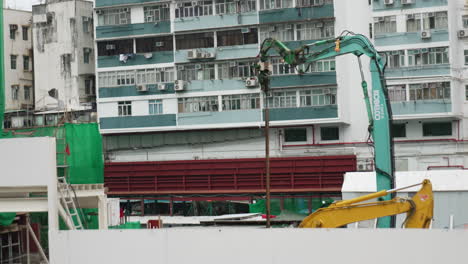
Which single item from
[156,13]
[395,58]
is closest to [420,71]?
[395,58]

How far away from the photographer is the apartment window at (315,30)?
42.9 meters

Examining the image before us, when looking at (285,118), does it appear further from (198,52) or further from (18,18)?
(18,18)

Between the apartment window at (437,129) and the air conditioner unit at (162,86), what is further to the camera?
the air conditioner unit at (162,86)

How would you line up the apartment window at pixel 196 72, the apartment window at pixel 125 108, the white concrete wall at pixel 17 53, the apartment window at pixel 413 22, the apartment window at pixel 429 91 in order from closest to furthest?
the apartment window at pixel 429 91
the apartment window at pixel 413 22
the apartment window at pixel 196 72
the apartment window at pixel 125 108
the white concrete wall at pixel 17 53

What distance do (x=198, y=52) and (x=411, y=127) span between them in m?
11.7

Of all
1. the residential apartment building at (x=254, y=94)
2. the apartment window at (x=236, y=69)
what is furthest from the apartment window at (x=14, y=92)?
the apartment window at (x=236, y=69)

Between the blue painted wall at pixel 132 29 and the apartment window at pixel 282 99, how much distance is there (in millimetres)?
6819

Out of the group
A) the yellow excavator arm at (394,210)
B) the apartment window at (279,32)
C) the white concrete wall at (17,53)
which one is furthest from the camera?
the white concrete wall at (17,53)

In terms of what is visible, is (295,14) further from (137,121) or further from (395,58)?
(137,121)

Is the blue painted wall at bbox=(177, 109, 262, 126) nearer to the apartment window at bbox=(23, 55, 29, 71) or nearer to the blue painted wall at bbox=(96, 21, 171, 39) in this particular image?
the blue painted wall at bbox=(96, 21, 171, 39)

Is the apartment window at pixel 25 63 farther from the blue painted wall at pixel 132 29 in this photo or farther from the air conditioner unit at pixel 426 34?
the air conditioner unit at pixel 426 34

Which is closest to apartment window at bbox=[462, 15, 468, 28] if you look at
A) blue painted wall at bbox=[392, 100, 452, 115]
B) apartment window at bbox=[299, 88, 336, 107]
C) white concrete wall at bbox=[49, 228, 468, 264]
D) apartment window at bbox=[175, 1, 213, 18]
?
blue painted wall at bbox=[392, 100, 452, 115]

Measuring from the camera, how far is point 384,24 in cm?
4181

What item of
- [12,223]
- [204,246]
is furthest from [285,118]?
[204,246]
